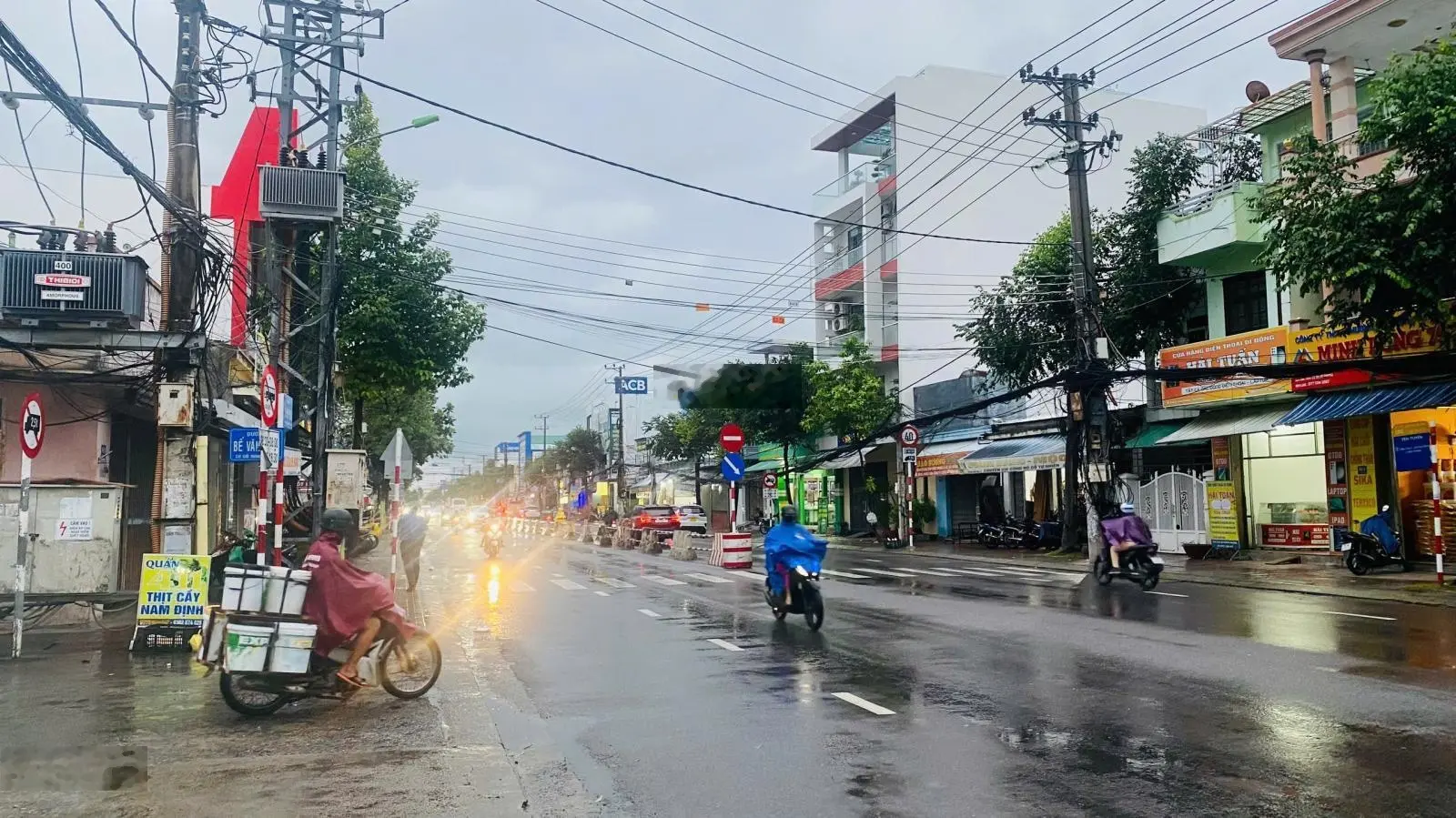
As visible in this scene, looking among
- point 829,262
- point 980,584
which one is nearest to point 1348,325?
point 980,584

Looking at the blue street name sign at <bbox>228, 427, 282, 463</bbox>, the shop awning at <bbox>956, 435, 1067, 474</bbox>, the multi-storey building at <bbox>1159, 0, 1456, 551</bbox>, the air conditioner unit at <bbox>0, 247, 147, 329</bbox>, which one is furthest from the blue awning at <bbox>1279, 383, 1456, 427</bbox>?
the air conditioner unit at <bbox>0, 247, 147, 329</bbox>

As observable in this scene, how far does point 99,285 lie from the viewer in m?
15.7

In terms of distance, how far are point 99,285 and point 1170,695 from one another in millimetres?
15374

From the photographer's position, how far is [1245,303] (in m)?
26.6

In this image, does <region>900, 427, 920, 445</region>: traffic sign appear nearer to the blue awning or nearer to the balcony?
the balcony

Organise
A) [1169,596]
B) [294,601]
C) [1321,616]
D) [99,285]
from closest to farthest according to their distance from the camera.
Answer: [294,601]
[1321,616]
[99,285]
[1169,596]

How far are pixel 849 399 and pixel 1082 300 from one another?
14692 mm

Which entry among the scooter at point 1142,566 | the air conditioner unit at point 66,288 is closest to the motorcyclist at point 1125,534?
the scooter at point 1142,566

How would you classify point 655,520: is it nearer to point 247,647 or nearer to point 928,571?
point 928,571

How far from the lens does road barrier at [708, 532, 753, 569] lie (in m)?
26.4

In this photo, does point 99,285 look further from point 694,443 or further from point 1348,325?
point 694,443

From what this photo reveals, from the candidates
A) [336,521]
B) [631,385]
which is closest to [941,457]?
[631,385]

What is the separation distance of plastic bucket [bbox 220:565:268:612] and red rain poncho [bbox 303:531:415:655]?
35 cm

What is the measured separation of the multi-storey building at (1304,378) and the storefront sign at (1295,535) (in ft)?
0.10
